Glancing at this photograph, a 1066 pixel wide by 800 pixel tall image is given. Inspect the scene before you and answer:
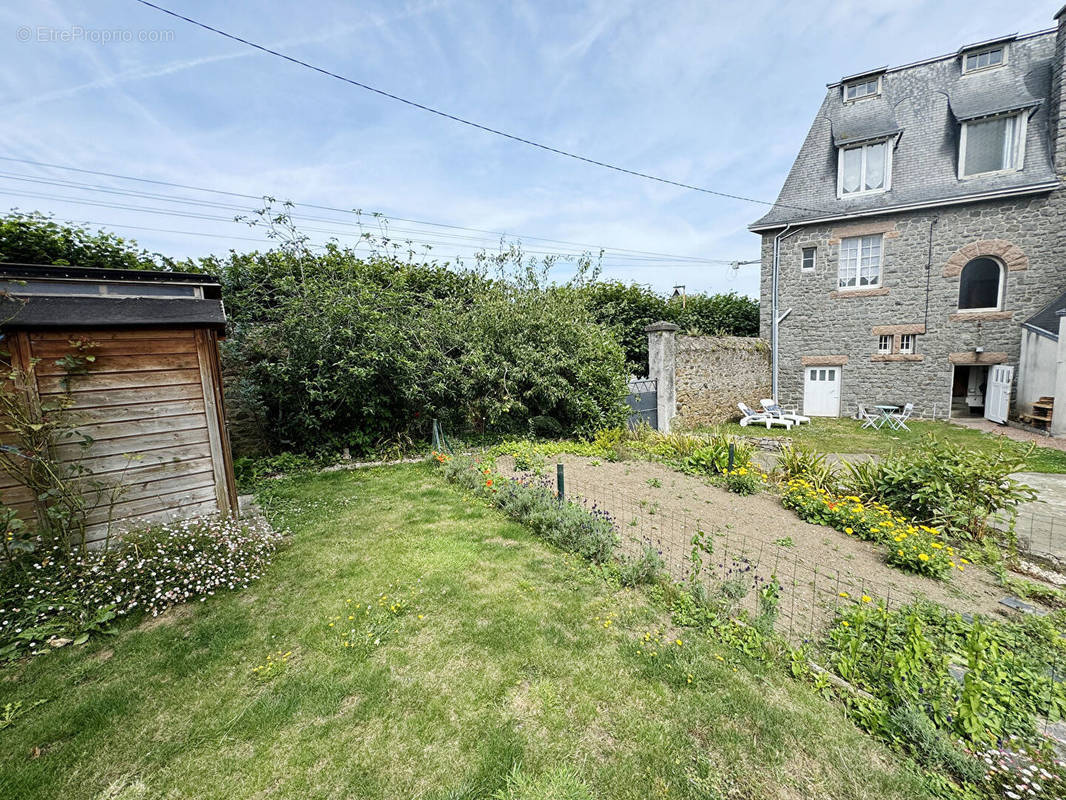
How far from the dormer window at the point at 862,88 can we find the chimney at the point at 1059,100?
11.5 ft

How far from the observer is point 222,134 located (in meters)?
6.08

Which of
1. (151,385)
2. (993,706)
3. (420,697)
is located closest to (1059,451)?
(993,706)

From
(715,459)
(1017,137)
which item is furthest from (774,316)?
(715,459)

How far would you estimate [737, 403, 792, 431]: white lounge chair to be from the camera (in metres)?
11.5

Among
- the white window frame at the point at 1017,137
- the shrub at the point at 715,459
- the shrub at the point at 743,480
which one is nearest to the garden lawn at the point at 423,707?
the shrub at the point at 743,480

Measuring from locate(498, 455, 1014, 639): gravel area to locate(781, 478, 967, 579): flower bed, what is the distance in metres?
0.11

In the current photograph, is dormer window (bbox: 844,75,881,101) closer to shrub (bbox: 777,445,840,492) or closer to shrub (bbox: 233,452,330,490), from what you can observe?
shrub (bbox: 777,445,840,492)

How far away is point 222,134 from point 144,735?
7260mm

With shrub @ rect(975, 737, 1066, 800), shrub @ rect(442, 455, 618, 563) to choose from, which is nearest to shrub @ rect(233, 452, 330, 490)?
shrub @ rect(442, 455, 618, 563)

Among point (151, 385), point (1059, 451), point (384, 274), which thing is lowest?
point (1059, 451)

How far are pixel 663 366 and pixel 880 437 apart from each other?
552 centimetres

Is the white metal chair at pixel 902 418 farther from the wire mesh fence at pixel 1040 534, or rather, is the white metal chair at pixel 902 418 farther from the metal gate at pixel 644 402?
the wire mesh fence at pixel 1040 534

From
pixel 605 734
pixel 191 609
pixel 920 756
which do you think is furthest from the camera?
pixel 191 609

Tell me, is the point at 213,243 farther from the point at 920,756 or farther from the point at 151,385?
the point at 920,756
